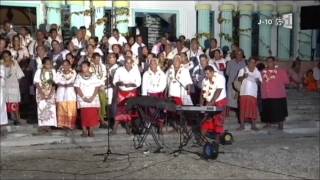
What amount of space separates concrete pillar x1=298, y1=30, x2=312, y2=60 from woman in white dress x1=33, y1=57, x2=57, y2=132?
1029cm

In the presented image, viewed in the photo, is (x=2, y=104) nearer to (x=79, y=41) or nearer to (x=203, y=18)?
(x=79, y=41)

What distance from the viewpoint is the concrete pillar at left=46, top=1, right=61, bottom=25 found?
17797 millimetres

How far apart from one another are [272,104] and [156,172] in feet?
18.9

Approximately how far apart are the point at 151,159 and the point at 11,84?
4071 millimetres

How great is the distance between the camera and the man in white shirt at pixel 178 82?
13469 mm

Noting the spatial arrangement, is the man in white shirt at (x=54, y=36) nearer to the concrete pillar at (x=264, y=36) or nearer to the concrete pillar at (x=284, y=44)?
the concrete pillar at (x=264, y=36)

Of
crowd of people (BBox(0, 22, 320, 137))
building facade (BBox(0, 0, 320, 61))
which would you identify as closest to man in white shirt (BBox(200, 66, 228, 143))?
crowd of people (BBox(0, 22, 320, 137))

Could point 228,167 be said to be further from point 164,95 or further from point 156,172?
point 164,95

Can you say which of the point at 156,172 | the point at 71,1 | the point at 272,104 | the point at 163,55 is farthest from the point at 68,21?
the point at 156,172

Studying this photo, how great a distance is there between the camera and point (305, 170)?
32.6 feet

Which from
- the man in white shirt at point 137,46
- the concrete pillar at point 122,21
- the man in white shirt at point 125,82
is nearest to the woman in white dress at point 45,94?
the man in white shirt at point 125,82

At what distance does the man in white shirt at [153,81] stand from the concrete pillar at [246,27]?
707 cm

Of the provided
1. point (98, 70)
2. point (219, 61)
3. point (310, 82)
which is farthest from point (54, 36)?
point (310, 82)

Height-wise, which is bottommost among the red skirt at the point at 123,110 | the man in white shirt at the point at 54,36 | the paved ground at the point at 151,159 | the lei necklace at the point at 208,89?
the paved ground at the point at 151,159
